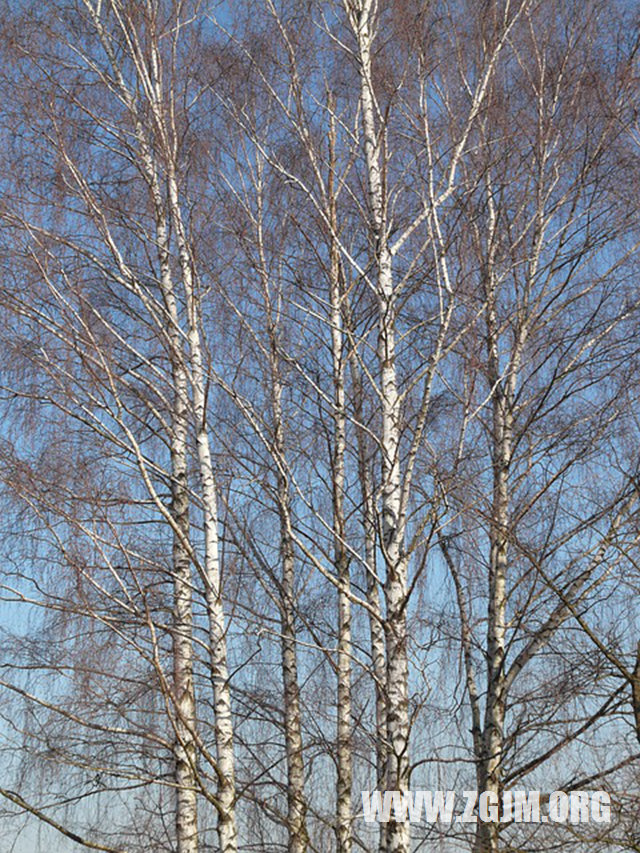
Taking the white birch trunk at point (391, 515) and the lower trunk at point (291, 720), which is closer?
the white birch trunk at point (391, 515)

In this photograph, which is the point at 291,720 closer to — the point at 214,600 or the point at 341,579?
the point at 341,579

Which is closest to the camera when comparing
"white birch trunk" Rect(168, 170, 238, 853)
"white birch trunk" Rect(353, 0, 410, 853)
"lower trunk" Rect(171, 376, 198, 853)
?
"white birch trunk" Rect(353, 0, 410, 853)

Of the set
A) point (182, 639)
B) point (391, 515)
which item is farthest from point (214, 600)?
point (391, 515)

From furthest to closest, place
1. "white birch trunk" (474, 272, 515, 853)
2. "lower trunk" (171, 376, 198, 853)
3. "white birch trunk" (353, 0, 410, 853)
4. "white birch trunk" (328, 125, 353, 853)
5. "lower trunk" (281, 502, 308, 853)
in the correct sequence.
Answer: "lower trunk" (281, 502, 308, 853), "white birch trunk" (474, 272, 515, 853), "white birch trunk" (328, 125, 353, 853), "lower trunk" (171, 376, 198, 853), "white birch trunk" (353, 0, 410, 853)

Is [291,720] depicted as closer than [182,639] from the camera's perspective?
No

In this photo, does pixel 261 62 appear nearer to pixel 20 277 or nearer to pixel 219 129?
pixel 219 129

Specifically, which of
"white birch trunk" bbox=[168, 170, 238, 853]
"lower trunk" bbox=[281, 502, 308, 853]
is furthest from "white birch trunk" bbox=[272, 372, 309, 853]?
"white birch trunk" bbox=[168, 170, 238, 853]

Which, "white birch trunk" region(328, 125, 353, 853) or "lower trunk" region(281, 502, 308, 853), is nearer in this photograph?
"white birch trunk" region(328, 125, 353, 853)

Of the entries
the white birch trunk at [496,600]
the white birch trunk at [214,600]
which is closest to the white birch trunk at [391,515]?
the white birch trunk at [496,600]

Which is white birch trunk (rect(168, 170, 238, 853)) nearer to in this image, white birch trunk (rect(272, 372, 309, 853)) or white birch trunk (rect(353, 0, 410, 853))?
white birch trunk (rect(272, 372, 309, 853))

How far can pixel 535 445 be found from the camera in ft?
29.1

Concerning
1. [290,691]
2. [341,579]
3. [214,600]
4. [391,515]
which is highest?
[391,515]

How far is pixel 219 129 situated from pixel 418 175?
2335 mm

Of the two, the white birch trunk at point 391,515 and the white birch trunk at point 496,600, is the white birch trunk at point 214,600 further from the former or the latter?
the white birch trunk at point 496,600
